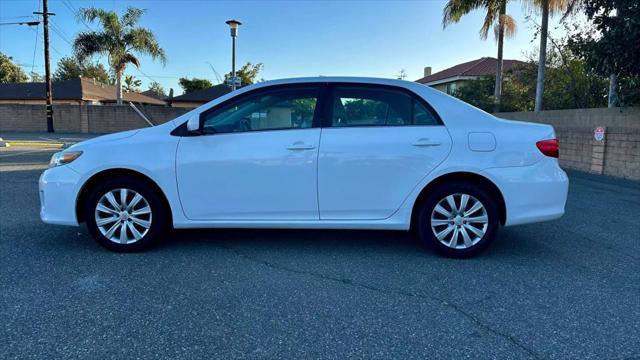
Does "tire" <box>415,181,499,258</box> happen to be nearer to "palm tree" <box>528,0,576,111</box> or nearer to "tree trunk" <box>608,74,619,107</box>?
"tree trunk" <box>608,74,619,107</box>

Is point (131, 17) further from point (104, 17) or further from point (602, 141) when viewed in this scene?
point (602, 141)

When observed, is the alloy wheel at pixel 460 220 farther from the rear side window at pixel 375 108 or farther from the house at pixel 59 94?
the house at pixel 59 94

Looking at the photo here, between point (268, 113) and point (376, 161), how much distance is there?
1.15m

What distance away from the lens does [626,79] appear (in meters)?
9.34

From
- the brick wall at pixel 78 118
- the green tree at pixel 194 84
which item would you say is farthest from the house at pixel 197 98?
the green tree at pixel 194 84

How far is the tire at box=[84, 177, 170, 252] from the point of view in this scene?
4148mm

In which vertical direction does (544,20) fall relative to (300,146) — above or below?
above

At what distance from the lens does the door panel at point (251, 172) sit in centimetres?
407

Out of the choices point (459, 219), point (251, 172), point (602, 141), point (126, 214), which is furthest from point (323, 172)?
point (602, 141)

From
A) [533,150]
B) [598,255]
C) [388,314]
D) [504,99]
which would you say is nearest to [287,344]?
[388,314]

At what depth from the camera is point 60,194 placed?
164 inches

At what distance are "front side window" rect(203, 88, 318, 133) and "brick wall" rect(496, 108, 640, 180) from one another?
8756 millimetres

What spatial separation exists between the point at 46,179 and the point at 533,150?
183 inches

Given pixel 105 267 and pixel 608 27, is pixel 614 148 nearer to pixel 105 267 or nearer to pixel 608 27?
pixel 608 27
